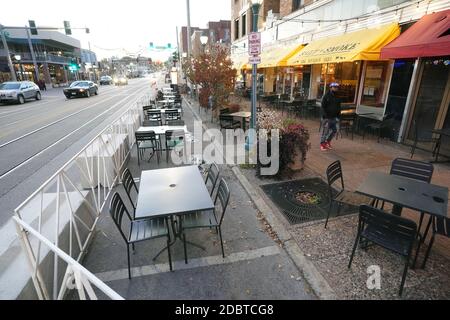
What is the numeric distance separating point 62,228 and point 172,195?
4.78ft

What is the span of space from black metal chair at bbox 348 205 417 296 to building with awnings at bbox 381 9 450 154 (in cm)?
510

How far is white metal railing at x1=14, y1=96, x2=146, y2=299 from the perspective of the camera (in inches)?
94.3

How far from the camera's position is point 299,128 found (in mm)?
5891

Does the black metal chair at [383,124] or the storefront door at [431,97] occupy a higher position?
the storefront door at [431,97]

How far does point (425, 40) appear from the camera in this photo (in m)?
6.15

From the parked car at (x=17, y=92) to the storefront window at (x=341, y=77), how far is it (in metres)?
22.8

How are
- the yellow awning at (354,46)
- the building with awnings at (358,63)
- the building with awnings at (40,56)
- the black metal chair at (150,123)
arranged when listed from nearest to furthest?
1. the yellow awning at (354,46)
2. the building with awnings at (358,63)
3. the black metal chair at (150,123)
4. the building with awnings at (40,56)

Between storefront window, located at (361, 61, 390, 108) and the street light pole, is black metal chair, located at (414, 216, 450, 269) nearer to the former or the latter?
the street light pole

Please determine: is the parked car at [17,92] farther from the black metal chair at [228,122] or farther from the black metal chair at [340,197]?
the black metal chair at [340,197]

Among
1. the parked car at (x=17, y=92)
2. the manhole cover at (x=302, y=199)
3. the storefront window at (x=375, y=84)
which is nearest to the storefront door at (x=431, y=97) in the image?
the storefront window at (x=375, y=84)

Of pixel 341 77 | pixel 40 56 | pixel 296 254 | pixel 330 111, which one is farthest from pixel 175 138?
pixel 40 56

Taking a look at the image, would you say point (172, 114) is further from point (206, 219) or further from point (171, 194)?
point (206, 219)

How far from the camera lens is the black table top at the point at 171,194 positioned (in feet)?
11.0

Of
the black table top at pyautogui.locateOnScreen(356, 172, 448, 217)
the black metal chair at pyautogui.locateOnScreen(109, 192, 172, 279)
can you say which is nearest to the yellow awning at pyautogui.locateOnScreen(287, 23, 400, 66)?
the black table top at pyautogui.locateOnScreen(356, 172, 448, 217)
